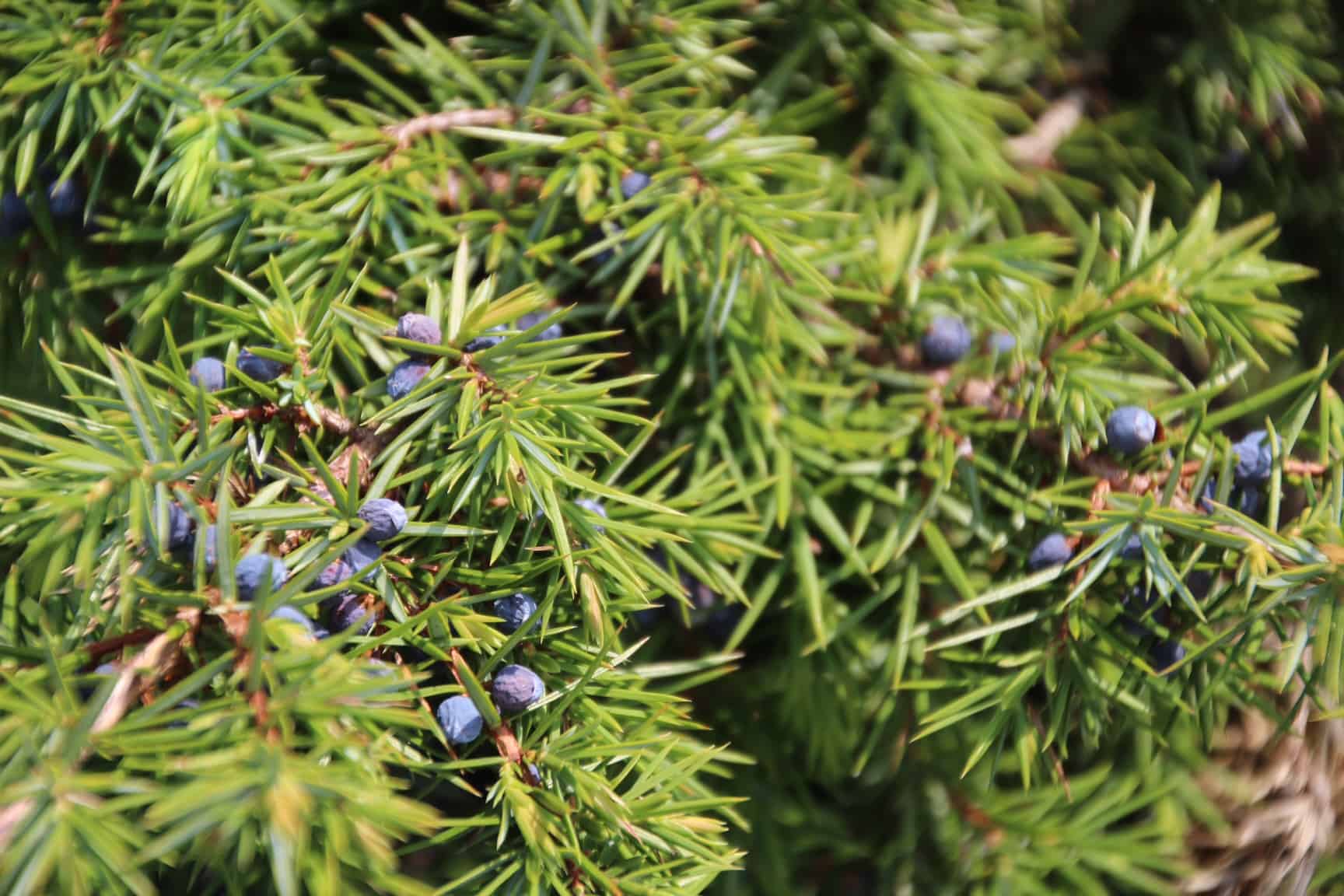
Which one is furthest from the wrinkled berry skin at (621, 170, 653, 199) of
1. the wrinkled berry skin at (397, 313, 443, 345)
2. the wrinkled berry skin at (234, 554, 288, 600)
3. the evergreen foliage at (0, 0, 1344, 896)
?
the wrinkled berry skin at (234, 554, 288, 600)

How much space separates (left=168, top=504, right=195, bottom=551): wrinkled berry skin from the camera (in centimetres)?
31

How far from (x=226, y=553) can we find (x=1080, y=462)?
1.17ft

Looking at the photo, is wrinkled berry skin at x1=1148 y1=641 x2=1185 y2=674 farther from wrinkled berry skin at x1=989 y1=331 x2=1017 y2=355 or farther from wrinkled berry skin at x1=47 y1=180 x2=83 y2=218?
wrinkled berry skin at x1=47 y1=180 x2=83 y2=218

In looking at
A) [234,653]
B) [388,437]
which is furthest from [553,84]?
[234,653]

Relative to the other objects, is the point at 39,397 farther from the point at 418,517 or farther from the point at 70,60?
the point at 418,517

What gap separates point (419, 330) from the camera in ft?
1.15

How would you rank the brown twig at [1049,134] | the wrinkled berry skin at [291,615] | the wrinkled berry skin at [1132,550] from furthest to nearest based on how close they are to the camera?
1. the brown twig at [1049,134]
2. the wrinkled berry skin at [1132,550]
3. the wrinkled berry skin at [291,615]

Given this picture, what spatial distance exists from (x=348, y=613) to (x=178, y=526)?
60 mm

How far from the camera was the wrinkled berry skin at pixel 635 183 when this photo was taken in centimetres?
45

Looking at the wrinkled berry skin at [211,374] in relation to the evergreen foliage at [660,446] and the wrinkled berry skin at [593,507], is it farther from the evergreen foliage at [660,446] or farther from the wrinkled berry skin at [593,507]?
the wrinkled berry skin at [593,507]

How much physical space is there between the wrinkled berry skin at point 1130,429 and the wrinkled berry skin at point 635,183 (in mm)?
232

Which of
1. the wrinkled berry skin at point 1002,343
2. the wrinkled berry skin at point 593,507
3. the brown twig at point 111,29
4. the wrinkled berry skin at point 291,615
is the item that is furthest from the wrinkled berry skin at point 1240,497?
the brown twig at point 111,29

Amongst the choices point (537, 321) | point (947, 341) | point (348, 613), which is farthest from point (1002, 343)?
point (348, 613)

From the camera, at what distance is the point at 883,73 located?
615 mm
